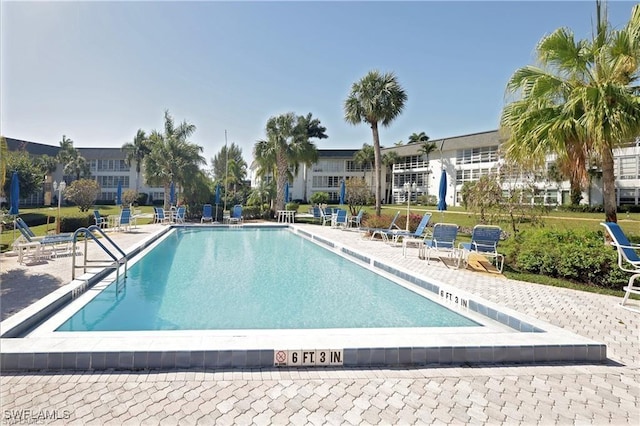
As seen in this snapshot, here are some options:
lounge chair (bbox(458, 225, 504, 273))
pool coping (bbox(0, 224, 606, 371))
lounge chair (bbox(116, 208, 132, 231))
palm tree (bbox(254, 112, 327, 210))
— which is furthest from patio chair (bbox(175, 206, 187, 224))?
pool coping (bbox(0, 224, 606, 371))

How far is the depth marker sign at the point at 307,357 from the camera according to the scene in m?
3.42

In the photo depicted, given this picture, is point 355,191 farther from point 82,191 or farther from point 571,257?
point 82,191

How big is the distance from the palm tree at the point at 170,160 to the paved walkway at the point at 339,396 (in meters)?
22.3

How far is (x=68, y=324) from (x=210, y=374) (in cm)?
276

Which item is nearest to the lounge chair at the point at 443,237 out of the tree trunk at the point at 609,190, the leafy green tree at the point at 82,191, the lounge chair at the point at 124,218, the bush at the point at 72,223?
the tree trunk at the point at 609,190

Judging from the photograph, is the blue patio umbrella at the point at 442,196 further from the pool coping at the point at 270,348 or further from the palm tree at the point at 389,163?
the palm tree at the point at 389,163

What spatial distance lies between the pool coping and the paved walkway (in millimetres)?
115

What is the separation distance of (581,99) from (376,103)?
12.4 meters

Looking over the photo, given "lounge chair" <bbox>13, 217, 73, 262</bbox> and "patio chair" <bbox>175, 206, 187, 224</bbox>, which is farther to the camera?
"patio chair" <bbox>175, 206, 187, 224</bbox>

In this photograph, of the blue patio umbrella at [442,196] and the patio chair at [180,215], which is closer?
the blue patio umbrella at [442,196]

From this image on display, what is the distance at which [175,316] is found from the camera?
5.43m

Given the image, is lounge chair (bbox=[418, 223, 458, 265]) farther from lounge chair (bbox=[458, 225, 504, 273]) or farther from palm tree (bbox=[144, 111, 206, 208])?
palm tree (bbox=[144, 111, 206, 208])

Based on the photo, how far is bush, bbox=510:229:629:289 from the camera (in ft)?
22.4

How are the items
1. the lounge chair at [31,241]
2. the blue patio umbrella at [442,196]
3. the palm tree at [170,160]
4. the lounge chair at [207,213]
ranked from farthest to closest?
1. the palm tree at [170,160]
2. the lounge chair at [207,213]
3. the blue patio umbrella at [442,196]
4. the lounge chair at [31,241]
